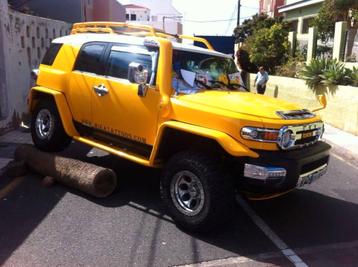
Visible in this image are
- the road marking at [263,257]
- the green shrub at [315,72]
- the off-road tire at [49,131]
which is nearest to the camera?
the road marking at [263,257]

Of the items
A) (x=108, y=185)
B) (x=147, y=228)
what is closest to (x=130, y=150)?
(x=108, y=185)

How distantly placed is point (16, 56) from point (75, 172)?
17.1 feet

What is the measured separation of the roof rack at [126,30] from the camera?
625cm

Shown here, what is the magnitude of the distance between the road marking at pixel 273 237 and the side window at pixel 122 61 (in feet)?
6.94

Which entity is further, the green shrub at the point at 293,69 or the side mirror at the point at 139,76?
the green shrub at the point at 293,69

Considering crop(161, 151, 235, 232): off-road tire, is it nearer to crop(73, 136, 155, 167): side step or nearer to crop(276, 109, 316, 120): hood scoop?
crop(73, 136, 155, 167): side step

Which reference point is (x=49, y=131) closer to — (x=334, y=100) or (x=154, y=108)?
(x=154, y=108)

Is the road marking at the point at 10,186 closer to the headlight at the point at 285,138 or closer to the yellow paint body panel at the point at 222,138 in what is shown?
the yellow paint body panel at the point at 222,138

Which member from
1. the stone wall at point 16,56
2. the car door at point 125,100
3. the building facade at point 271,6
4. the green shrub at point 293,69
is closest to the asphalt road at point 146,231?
the car door at point 125,100

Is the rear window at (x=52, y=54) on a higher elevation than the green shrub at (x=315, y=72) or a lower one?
higher

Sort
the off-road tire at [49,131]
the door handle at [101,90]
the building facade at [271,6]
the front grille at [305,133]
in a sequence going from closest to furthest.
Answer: the front grille at [305,133]
the door handle at [101,90]
the off-road tire at [49,131]
the building facade at [271,6]

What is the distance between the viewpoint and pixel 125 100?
573cm

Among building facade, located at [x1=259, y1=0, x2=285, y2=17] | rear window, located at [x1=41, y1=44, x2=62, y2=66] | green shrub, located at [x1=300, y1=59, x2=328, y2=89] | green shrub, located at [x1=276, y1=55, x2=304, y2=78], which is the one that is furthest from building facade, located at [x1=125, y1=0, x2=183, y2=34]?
rear window, located at [x1=41, y1=44, x2=62, y2=66]

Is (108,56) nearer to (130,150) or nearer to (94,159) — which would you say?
(130,150)
